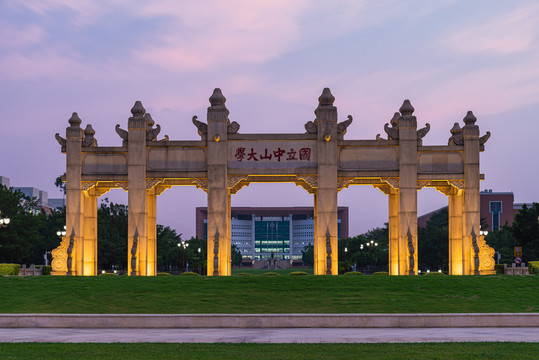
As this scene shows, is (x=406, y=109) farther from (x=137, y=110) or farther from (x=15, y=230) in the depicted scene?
(x=15, y=230)

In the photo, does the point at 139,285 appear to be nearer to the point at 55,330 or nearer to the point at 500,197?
the point at 55,330

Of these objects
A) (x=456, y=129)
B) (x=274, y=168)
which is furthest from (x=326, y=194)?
(x=456, y=129)

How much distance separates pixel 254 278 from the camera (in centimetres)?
3048

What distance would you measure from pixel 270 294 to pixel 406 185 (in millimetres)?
12911

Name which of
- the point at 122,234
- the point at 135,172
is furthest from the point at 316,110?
the point at 122,234

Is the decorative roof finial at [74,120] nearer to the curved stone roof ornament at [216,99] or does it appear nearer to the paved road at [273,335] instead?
the curved stone roof ornament at [216,99]

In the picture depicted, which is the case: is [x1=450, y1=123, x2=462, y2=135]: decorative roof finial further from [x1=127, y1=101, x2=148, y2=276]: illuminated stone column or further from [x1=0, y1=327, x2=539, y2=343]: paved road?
[x1=0, y1=327, x2=539, y2=343]: paved road

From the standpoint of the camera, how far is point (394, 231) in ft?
128

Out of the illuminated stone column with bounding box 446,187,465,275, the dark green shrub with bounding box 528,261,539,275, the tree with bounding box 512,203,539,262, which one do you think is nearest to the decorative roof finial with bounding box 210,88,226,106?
the illuminated stone column with bounding box 446,187,465,275

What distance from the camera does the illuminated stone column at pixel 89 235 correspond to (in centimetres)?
3719

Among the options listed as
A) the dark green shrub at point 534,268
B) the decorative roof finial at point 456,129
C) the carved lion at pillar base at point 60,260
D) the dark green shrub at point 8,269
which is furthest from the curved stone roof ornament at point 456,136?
the dark green shrub at point 8,269

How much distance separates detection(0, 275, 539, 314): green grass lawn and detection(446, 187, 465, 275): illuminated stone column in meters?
6.42

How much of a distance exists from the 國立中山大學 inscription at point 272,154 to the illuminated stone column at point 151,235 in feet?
18.0

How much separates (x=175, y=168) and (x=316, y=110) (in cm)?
853
